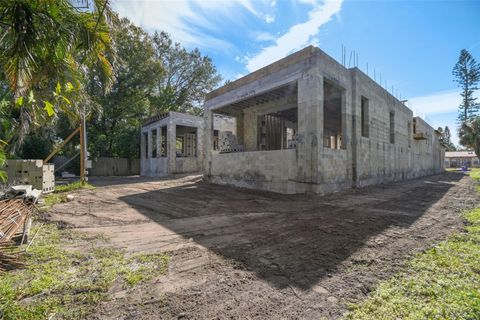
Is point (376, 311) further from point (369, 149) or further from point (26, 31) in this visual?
point (369, 149)

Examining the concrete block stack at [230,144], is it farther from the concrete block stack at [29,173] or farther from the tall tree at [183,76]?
the tall tree at [183,76]

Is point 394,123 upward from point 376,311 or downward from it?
upward

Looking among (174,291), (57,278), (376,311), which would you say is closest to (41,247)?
(57,278)

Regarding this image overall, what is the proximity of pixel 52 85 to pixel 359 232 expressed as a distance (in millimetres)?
6929

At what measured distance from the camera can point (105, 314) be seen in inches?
82.4

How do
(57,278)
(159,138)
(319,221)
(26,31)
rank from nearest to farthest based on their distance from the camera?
(57,278) < (26,31) < (319,221) < (159,138)

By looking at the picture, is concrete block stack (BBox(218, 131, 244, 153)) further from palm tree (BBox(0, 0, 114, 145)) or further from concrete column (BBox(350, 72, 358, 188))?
palm tree (BBox(0, 0, 114, 145))

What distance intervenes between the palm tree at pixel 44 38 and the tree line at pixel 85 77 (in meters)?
0.01

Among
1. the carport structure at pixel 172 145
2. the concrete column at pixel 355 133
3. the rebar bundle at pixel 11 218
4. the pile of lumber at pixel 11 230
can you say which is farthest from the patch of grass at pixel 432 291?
the carport structure at pixel 172 145

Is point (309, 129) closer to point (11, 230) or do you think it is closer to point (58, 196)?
point (11, 230)

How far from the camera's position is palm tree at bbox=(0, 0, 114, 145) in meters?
3.40

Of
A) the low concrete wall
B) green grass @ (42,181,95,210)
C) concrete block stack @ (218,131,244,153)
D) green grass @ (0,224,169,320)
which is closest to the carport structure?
the low concrete wall

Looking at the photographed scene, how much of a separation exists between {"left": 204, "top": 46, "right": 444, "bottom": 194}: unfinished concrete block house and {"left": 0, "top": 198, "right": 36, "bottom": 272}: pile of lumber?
8.48m

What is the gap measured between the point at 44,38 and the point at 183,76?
93.6ft
